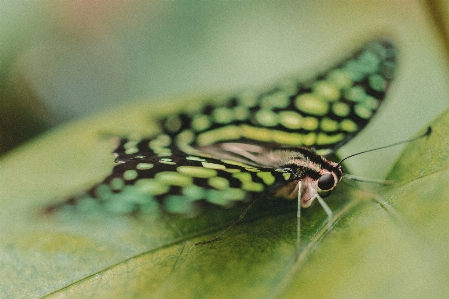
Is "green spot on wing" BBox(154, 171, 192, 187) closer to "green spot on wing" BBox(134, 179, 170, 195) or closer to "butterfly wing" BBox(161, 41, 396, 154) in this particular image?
"green spot on wing" BBox(134, 179, 170, 195)

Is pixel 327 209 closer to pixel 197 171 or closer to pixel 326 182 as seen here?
pixel 326 182

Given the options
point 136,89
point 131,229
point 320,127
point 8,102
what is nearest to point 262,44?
point 136,89

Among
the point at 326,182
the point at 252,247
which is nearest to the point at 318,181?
the point at 326,182

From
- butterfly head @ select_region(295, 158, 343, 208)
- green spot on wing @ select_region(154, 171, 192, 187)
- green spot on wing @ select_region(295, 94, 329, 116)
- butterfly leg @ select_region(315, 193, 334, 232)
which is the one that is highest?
green spot on wing @ select_region(154, 171, 192, 187)

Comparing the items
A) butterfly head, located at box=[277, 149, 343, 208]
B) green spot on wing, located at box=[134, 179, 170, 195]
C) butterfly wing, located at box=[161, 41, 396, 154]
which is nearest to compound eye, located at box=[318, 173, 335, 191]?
butterfly head, located at box=[277, 149, 343, 208]

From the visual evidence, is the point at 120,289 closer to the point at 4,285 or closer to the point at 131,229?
the point at 131,229

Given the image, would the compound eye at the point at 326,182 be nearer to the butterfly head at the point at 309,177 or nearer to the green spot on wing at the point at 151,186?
the butterfly head at the point at 309,177

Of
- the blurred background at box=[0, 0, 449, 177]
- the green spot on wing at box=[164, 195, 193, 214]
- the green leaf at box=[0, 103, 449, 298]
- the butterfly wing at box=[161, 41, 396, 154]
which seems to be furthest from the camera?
the blurred background at box=[0, 0, 449, 177]
